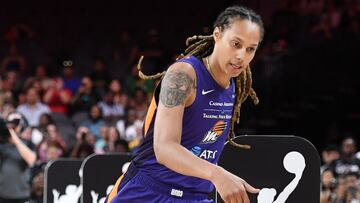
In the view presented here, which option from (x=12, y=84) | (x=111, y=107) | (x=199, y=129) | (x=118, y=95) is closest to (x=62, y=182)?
(x=199, y=129)

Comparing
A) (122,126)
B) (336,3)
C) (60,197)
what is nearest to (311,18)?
(336,3)

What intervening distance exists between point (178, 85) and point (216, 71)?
13.0 inches

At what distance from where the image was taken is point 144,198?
4.78 metres

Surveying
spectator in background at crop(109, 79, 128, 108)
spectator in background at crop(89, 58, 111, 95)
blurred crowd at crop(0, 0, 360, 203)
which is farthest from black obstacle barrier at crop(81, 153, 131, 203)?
spectator in background at crop(89, 58, 111, 95)

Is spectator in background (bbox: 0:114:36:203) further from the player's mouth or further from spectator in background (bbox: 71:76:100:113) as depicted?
the player's mouth

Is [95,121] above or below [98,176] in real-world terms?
below

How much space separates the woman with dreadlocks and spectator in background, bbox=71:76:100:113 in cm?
1142

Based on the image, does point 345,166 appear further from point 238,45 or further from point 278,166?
point 238,45

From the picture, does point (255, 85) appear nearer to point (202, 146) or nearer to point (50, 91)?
point (50, 91)

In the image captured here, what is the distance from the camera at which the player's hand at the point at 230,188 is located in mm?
4070

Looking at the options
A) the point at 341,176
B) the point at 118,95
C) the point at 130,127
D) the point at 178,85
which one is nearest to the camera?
the point at 178,85

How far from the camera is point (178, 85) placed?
4.53 m

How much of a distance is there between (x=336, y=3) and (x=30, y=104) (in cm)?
752

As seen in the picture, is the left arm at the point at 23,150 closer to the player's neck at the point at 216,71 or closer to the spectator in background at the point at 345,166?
the spectator in background at the point at 345,166
